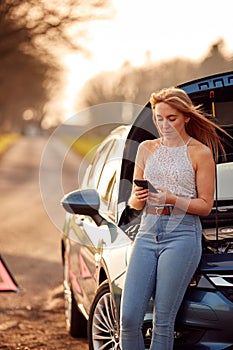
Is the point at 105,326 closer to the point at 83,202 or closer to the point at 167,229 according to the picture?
the point at 83,202

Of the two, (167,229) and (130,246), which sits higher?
(167,229)

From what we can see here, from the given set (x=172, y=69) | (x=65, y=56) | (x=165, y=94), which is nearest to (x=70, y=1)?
(x=65, y=56)

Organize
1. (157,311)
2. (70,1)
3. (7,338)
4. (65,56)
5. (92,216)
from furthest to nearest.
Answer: (65,56), (70,1), (7,338), (92,216), (157,311)

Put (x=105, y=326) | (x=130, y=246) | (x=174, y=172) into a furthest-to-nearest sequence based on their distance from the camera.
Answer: (x=105, y=326), (x=130, y=246), (x=174, y=172)

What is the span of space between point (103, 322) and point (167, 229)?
1.11 m

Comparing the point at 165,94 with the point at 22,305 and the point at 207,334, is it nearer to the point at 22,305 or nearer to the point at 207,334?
the point at 207,334

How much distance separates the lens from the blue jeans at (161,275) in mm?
4789

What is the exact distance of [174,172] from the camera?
4871 mm

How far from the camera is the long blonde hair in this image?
4902mm

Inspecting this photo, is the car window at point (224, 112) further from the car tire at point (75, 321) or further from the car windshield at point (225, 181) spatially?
the car tire at point (75, 321)

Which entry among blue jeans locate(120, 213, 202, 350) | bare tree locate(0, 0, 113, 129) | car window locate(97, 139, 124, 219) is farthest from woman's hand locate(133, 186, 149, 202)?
bare tree locate(0, 0, 113, 129)

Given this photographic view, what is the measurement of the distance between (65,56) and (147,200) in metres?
32.1

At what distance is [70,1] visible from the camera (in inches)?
1241

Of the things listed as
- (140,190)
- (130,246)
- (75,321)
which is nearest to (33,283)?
(75,321)
